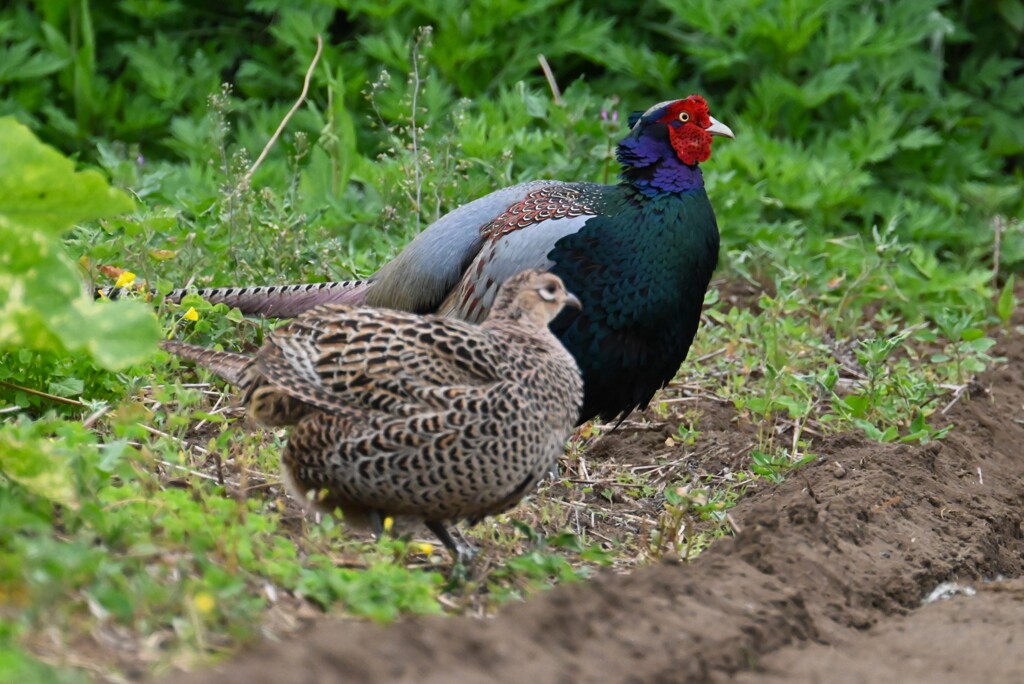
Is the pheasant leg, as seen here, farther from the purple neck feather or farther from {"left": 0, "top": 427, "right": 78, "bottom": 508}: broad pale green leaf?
the purple neck feather

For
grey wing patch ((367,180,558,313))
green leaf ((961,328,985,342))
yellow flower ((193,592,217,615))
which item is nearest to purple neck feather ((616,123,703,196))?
grey wing patch ((367,180,558,313))

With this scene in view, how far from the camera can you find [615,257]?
4535 mm

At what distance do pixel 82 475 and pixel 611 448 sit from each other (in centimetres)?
224

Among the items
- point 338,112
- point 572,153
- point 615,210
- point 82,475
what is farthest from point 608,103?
point 82,475

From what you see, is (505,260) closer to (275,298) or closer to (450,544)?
(275,298)

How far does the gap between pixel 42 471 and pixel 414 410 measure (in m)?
0.83

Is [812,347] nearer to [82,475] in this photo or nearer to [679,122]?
[679,122]

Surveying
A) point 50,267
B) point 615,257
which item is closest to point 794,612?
point 615,257

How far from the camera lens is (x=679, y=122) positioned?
15.4 ft

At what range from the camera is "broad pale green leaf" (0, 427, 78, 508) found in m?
3.10

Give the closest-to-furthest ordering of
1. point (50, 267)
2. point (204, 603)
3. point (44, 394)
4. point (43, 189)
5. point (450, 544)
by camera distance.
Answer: point (204, 603), point (50, 267), point (43, 189), point (450, 544), point (44, 394)

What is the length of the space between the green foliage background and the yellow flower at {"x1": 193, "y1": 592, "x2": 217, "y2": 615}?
0.05 ft

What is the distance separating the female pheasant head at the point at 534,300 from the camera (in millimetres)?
3715

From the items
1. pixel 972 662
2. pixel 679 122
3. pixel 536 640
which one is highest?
pixel 679 122
